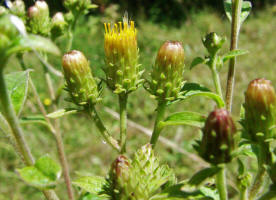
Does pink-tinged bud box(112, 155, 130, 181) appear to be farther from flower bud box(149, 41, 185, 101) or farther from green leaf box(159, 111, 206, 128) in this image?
flower bud box(149, 41, 185, 101)

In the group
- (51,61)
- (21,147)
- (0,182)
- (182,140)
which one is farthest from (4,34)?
(51,61)

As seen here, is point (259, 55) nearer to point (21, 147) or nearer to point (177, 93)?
point (177, 93)

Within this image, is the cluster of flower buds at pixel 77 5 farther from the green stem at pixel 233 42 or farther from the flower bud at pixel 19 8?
the green stem at pixel 233 42

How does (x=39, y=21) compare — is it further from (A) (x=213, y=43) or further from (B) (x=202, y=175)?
(B) (x=202, y=175)

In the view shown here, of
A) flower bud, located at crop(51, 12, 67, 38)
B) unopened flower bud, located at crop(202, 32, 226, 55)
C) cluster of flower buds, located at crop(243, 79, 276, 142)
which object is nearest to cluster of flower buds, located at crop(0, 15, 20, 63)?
cluster of flower buds, located at crop(243, 79, 276, 142)

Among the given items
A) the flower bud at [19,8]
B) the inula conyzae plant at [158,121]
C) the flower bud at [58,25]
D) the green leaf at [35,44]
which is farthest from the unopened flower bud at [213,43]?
the flower bud at [19,8]

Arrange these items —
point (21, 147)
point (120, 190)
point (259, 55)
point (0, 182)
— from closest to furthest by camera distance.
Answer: point (21, 147) → point (120, 190) → point (0, 182) → point (259, 55)
